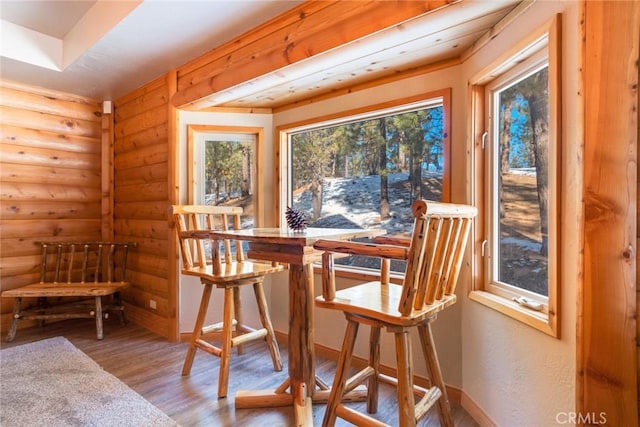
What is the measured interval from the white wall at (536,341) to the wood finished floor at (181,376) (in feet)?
0.92

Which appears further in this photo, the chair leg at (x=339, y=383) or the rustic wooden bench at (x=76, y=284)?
the rustic wooden bench at (x=76, y=284)

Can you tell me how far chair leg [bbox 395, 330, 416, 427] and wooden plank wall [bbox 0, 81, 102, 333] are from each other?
3.61 m

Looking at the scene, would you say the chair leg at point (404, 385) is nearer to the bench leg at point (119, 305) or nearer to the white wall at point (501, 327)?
the white wall at point (501, 327)

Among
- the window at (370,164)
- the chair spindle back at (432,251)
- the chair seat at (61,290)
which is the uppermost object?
the window at (370,164)

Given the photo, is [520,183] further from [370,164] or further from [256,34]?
[256,34]

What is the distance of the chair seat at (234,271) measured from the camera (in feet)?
6.75

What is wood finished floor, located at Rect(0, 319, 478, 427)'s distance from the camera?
1817mm

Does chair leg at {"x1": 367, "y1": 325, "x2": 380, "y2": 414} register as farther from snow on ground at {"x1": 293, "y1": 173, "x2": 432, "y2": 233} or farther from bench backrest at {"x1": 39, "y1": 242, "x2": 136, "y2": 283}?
bench backrest at {"x1": 39, "y1": 242, "x2": 136, "y2": 283}

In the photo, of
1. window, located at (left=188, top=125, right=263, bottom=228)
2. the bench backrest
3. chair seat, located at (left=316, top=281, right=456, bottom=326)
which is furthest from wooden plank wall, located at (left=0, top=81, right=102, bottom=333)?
chair seat, located at (left=316, top=281, right=456, bottom=326)

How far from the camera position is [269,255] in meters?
1.75

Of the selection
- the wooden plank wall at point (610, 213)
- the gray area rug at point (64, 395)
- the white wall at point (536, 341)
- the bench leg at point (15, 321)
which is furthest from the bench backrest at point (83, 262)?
the wooden plank wall at point (610, 213)

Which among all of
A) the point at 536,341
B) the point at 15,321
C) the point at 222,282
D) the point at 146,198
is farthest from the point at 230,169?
the point at 536,341

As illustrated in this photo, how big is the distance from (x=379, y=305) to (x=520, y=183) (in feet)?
3.23

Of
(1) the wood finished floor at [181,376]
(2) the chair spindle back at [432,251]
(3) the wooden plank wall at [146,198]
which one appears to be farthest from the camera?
(3) the wooden plank wall at [146,198]
